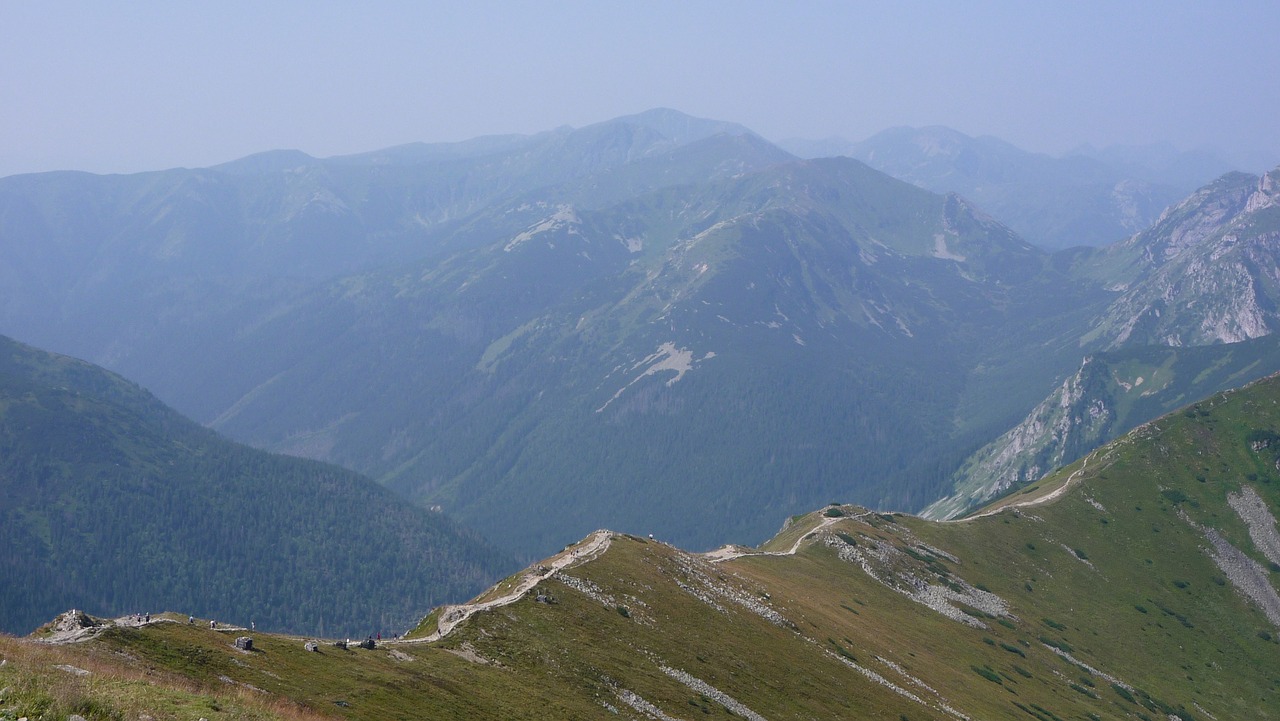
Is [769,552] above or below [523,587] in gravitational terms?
below

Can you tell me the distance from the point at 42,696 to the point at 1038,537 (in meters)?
190

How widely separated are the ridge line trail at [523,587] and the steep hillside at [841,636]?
0.33 m

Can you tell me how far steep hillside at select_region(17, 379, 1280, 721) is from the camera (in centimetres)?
5512

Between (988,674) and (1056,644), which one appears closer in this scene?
(988,674)

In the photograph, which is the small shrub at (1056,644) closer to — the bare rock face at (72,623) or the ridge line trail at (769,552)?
the ridge line trail at (769,552)

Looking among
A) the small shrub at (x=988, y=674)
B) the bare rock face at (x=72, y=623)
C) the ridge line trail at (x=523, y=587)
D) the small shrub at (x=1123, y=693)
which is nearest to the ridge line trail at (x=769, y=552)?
the ridge line trail at (x=523, y=587)

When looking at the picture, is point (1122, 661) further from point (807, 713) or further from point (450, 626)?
point (450, 626)

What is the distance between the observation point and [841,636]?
340ft

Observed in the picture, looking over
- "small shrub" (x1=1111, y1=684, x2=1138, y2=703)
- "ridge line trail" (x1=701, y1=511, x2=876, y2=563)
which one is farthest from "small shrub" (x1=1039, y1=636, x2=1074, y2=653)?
"ridge line trail" (x1=701, y1=511, x2=876, y2=563)

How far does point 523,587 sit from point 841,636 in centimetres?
4214

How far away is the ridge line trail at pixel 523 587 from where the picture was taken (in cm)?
7127

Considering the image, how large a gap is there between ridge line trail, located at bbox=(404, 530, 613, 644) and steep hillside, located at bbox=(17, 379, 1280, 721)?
329 millimetres

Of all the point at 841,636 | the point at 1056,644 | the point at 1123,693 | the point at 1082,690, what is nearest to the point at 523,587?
the point at 841,636

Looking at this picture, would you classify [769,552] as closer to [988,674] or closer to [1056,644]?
[988,674]
